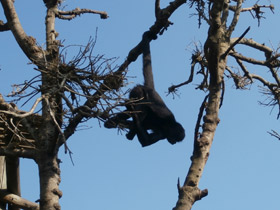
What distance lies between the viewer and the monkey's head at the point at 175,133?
991 centimetres

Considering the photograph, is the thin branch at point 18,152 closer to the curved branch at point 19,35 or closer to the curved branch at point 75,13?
the curved branch at point 19,35

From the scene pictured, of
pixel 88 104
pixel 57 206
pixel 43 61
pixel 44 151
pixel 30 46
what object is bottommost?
pixel 57 206

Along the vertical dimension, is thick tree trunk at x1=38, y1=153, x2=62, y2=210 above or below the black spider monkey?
below

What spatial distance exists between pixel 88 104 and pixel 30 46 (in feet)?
4.81

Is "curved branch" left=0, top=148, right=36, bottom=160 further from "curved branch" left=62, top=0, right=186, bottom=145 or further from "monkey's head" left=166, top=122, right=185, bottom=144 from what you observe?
"monkey's head" left=166, top=122, right=185, bottom=144

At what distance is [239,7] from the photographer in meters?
6.79

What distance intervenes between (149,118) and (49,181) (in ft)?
12.5

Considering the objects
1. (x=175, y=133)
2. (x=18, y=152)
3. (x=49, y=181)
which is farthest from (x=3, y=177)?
(x=175, y=133)

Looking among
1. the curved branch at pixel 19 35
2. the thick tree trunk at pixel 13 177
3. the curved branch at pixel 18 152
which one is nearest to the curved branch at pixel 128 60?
the curved branch at pixel 18 152

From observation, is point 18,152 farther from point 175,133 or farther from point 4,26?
point 175,133

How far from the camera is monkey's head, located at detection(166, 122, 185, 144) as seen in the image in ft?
32.5

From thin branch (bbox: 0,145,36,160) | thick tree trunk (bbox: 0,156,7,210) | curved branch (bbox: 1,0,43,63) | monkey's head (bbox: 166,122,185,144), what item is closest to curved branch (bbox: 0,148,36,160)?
thin branch (bbox: 0,145,36,160)

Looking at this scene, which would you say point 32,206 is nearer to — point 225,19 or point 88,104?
point 88,104

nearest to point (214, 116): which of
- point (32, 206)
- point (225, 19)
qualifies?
point (225, 19)
